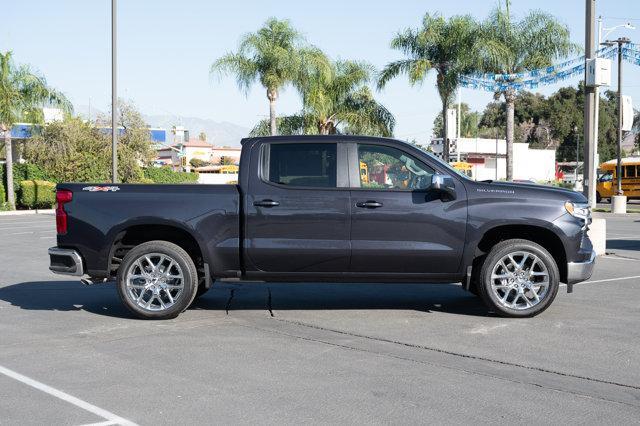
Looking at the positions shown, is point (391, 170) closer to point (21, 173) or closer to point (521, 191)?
point (521, 191)

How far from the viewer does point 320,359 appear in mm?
6676

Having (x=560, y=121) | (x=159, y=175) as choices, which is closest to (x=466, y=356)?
(x=159, y=175)

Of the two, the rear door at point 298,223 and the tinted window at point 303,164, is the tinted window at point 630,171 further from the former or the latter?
the rear door at point 298,223

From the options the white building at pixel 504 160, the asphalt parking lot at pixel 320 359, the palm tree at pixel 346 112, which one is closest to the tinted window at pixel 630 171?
the palm tree at pixel 346 112

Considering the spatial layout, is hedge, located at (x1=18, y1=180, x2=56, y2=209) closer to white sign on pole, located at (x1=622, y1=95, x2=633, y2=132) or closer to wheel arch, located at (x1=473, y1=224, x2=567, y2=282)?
white sign on pole, located at (x1=622, y1=95, x2=633, y2=132)

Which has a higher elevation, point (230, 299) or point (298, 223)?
point (298, 223)

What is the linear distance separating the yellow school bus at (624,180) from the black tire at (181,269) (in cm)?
4037

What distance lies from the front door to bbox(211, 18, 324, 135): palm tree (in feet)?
94.1

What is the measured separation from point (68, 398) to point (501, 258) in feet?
→ 15.5

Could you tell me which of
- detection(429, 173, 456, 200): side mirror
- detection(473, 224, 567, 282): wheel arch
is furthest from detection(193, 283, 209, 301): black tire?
detection(473, 224, 567, 282): wheel arch

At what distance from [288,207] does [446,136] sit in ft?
102

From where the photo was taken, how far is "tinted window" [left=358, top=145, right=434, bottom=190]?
329 inches

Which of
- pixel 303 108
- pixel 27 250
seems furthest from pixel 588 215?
pixel 303 108

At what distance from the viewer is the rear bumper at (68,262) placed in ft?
27.5
